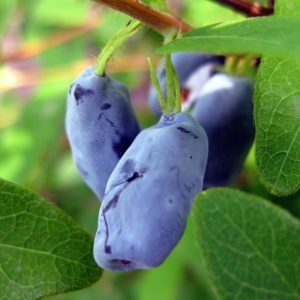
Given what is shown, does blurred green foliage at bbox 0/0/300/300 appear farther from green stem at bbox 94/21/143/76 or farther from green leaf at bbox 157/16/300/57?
green leaf at bbox 157/16/300/57

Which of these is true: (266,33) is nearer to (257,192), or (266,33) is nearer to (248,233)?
(248,233)

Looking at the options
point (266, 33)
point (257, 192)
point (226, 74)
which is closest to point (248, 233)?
point (266, 33)

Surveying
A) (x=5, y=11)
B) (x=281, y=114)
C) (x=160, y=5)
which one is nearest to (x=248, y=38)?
(x=281, y=114)

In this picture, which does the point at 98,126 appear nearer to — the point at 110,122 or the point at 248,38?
the point at 110,122

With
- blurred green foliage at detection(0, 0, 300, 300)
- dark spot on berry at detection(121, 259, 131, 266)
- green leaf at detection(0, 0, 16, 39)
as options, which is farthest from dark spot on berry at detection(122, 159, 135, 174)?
green leaf at detection(0, 0, 16, 39)

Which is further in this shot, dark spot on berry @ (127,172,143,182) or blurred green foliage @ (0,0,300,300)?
blurred green foliage @ (0,0,300,300)

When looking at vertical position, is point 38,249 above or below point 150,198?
below
